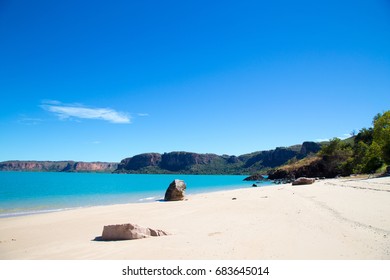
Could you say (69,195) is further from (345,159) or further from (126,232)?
(345,159)

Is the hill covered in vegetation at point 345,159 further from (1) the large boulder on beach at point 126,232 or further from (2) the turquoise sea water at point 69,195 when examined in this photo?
(1) the large boulder on beach at point 126,232

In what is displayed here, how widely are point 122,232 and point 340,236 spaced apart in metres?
6.67

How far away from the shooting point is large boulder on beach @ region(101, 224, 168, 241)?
861 centimetres

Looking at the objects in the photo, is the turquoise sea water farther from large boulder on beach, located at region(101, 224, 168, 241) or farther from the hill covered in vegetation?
the hill covered in vegetation

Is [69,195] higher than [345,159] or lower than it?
lower

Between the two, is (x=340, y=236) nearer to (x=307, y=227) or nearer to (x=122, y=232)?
(x=307, y=227)

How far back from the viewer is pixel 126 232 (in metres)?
8.69

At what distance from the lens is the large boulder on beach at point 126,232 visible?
28.2 feet

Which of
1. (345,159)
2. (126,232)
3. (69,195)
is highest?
(345,159)

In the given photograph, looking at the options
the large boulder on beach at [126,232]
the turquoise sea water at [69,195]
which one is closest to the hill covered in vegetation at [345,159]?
the turquoise sea water at [69,195]

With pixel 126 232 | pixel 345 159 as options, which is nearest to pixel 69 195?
pixel 126 232

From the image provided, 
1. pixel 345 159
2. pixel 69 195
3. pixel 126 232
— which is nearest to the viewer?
pixel 126 232

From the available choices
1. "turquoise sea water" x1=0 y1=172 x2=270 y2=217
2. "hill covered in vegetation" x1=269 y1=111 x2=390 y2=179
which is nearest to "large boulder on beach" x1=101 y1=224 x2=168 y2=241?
"turquoise sea water" x1=0 y1=172 x2=270 y2=217
